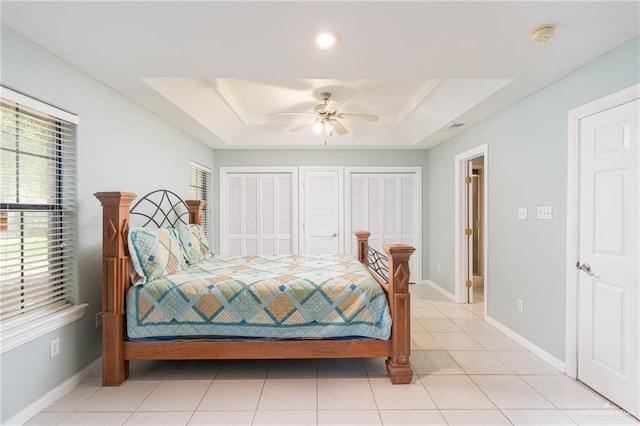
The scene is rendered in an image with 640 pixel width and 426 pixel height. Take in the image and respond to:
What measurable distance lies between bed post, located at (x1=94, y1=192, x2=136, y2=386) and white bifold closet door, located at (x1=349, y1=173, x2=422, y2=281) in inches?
151

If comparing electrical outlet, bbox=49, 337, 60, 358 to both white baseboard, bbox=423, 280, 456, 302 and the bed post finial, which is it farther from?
white baseboard, bbox=423, 280, 456, 302

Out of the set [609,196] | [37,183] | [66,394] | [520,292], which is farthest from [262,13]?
[520,292]

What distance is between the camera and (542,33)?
1.94 metres

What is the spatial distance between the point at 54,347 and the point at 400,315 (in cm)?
241

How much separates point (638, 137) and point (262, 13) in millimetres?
2389

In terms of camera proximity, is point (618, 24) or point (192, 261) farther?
point (192, 261)

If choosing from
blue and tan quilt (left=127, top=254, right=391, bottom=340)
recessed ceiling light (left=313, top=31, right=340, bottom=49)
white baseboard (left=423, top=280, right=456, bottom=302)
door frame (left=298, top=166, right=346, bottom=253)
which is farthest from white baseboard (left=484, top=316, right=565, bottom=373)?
recessed ceiling light (left=313, top=31, right=340, bottom=49)

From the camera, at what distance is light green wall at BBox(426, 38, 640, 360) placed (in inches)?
95.4

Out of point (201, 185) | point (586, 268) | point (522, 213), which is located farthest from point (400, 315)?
point (201, 185)

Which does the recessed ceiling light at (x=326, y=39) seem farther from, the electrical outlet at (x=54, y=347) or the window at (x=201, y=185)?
the window at (x=201, y=185)

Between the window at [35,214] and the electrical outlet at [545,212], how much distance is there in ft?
12.5

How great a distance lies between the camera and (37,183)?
217cm

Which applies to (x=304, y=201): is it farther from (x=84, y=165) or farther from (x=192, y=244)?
(x=84, y=165)

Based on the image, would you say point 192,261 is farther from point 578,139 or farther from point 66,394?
point 578,139
